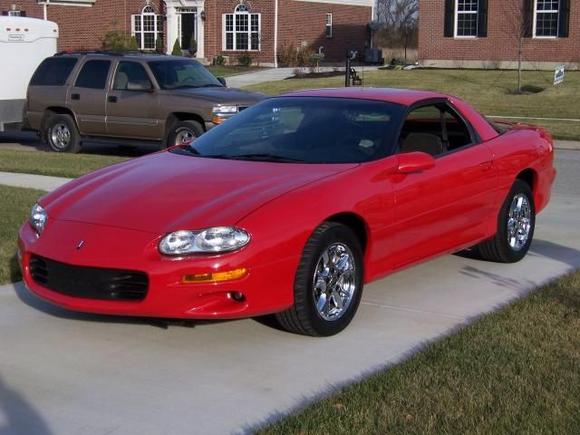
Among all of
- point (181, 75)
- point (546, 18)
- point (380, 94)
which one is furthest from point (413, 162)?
point (546, 18)

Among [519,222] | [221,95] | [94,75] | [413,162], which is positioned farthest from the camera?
Result: [94,75]

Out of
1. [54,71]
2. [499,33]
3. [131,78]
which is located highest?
[499,33]

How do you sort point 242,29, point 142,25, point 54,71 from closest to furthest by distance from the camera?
point 54,71
point 242,29
point 142,25

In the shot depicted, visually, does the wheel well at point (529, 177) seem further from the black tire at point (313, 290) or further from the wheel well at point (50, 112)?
the wheel well at point (50, 112)

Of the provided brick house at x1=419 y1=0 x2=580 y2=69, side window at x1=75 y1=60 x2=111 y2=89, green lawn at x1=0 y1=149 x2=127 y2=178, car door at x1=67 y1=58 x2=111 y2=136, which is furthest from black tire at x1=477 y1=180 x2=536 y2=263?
brick house at x1=419 y1=0 x2=580 y2=69

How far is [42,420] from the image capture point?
4414mm

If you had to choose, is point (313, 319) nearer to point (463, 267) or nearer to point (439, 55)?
point (463, 267)

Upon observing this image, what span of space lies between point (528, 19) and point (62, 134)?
2302 cm

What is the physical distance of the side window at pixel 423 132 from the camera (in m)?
6.70

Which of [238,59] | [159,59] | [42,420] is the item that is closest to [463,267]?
[42,420]

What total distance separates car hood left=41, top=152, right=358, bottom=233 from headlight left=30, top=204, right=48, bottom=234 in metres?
0.04

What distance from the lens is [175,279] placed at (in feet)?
16.7

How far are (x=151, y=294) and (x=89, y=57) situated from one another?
1177cm

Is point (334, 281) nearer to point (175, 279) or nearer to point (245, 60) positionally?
point (175, 279)
